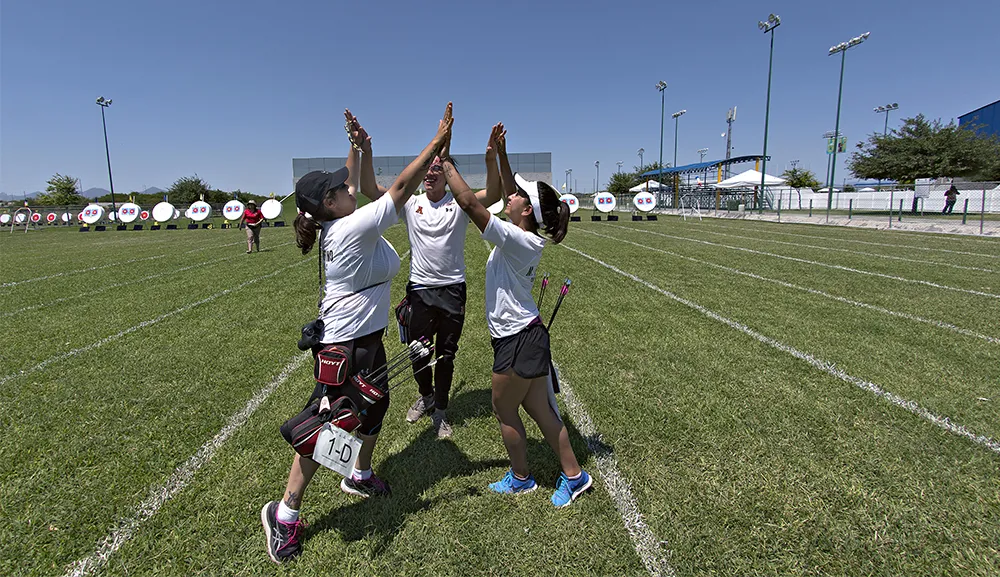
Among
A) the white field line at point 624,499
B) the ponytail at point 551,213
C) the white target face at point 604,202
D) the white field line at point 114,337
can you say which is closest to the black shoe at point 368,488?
the white field line at point 624,499

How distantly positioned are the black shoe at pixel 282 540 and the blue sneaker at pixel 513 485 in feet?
3.65

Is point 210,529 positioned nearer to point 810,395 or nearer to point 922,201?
point 810,395

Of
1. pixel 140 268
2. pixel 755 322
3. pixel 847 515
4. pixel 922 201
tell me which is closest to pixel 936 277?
pixel 755 322

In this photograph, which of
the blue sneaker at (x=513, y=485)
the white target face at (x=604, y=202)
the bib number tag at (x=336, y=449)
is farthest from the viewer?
the white target face at (x=604, y=202)

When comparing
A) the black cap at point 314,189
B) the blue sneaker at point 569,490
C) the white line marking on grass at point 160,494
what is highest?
the black cap at point 314,189

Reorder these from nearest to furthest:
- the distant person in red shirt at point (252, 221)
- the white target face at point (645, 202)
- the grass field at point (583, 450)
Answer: the grass field at point (583, 450) → the distant person in red shirt at point (252, 221) → the white target face at point (645, 202)

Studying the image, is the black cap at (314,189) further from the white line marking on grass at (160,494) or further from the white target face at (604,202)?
the white target face at (604,202)

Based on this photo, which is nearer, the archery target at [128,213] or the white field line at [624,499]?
the white field line at [624,499]

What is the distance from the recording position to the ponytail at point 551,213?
2.57 meters

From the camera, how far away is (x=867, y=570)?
2.35 metres

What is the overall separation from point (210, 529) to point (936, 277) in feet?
40.1

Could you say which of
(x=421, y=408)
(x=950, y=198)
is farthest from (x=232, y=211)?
(x=950, y=198)

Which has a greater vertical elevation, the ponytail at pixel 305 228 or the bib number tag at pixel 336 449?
the ponytail at pixel 305 228

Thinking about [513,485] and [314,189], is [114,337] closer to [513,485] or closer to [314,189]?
[314,189]
